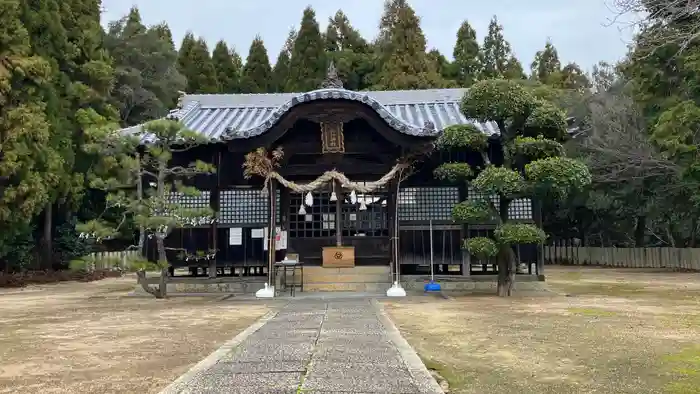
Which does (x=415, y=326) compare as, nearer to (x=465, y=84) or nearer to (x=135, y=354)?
(x=135, y=354)

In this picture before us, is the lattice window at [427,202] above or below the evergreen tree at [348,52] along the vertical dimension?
below

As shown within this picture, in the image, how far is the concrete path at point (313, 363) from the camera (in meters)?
4.12

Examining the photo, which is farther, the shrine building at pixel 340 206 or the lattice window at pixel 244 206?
the lattice window at pixel 244 206

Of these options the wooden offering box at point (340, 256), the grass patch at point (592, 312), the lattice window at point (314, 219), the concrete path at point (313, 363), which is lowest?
the grass patch at point (592, 312)

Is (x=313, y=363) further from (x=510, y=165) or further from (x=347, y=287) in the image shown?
(x=347, y=287)

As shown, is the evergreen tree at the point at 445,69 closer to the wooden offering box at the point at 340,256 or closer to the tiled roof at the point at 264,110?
the tiled roof at the point at 264,110

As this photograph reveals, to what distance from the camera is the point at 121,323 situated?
28.3ft

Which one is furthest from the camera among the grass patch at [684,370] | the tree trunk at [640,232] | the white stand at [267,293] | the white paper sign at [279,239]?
the tree trunk at [640,232]

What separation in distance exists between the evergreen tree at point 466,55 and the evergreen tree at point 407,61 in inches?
253

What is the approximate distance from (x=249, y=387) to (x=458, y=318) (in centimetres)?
516

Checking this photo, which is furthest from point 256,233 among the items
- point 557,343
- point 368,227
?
point 557,343

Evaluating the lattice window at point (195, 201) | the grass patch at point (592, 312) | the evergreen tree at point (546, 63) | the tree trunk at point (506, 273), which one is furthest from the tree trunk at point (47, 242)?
the evergreen tree at point (546, 63)

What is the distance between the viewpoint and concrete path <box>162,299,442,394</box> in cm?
412

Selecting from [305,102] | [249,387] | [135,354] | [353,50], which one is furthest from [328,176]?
[353,50]
